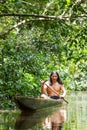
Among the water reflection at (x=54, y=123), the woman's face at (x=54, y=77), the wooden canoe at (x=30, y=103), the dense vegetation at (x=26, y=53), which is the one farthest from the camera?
the woman's face at (x=54, y=77)

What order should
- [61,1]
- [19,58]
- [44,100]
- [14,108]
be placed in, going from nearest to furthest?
[61,1] → [44,100] → [14,108] → [19,58]


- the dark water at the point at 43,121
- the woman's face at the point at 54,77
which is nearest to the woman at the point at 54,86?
the woman's face at the point at 54,77

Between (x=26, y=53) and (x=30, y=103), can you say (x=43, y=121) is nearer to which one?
(x=30, y=103)

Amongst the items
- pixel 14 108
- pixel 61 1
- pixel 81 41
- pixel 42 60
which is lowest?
pixel 14 108

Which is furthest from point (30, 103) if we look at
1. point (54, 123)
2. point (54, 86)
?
point (54, 86)

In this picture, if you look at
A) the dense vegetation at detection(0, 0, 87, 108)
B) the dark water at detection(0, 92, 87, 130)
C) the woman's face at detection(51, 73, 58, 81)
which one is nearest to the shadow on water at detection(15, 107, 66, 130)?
the dark water at detection(0, 92, 87, 130)

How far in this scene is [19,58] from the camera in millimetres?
14375

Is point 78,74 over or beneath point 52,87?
beneath

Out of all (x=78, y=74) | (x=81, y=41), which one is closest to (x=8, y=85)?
(x=81, y=41)

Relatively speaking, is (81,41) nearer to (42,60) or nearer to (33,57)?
(33,57)

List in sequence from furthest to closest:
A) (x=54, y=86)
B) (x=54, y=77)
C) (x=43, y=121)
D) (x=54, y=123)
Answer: (x=54, y=86)
(x=54, y=77)
(x=43, y=121)
(x=54, y=123)

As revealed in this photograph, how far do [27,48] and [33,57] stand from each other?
15.1 inches

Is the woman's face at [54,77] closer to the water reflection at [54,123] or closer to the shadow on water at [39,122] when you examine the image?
the shadow on water at [39,122]

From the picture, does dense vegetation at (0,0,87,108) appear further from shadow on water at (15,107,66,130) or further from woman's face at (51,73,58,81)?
shadow on water at (15,107,66,130)
